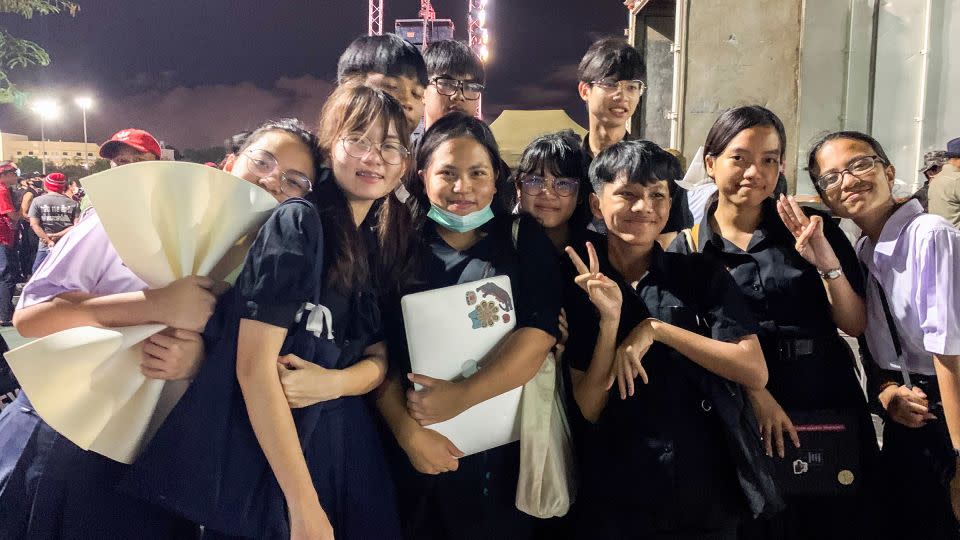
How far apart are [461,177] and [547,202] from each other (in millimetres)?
512

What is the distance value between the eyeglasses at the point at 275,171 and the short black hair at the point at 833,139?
6.56 ft

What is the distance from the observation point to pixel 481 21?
25.0 metres

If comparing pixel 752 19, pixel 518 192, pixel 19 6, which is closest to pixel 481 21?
pixel 19 6

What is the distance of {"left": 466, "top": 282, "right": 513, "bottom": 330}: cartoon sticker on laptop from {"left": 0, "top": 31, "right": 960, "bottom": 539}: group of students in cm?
6

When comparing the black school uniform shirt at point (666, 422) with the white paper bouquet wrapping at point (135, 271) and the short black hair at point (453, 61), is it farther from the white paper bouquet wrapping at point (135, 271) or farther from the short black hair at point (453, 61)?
the short black hair at point (453, 61)

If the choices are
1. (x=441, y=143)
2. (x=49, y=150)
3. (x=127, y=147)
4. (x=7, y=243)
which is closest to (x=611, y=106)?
(x=441, y=143)

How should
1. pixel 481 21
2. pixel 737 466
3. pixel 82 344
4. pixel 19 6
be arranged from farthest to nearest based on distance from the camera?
pixel 481 21 < pixel 19 6 < pixel 737 466 < pixel 82 344

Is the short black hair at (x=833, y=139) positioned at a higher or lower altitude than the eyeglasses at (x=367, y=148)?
higher

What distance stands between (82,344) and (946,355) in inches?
107

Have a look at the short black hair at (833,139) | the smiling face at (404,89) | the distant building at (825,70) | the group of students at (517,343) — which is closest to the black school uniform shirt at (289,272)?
the group of students at (517,343)

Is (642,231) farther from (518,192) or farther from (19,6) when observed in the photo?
(19,6)

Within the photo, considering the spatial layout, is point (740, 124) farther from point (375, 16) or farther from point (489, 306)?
point (375, 16)

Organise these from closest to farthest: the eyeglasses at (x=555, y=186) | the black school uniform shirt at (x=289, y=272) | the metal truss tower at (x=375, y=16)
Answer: the black school uniform shirt at (x=289, y=272) → the eyeglasses at (x=555, y=186) → the metal truss tower at (x=375, y=16)

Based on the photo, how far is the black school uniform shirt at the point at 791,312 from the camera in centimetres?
231
